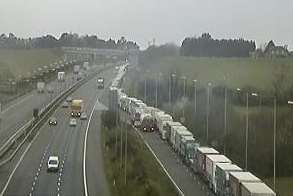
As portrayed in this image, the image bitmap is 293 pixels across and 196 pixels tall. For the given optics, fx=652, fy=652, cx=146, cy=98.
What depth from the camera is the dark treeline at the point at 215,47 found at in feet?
259

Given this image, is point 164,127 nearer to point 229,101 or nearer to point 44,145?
point 229,101

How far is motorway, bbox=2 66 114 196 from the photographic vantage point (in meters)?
28.6

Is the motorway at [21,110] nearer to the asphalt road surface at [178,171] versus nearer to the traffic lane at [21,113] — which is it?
the traffic lane at [21,113]

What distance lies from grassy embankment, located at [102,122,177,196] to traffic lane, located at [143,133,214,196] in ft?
2.04

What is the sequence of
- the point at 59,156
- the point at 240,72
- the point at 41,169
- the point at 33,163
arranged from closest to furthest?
the point at 41,169
the point at 33,163
the point at 59,156
the point at 240,72

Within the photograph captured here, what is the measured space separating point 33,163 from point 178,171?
26.5 feet

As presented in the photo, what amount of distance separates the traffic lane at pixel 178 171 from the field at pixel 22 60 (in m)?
40.7

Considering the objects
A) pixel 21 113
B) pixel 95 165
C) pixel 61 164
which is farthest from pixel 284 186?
pixel 21 113

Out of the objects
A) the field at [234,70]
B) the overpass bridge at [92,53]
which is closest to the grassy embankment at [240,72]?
the field at [234,70]

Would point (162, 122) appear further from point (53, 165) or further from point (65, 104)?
point (65, 104)

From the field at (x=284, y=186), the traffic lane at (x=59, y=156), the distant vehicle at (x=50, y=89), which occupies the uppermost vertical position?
the distant vehicle at (x=50, y=89)

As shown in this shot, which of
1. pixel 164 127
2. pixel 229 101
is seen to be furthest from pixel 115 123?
pixel 229 101

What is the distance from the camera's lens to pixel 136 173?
105ft

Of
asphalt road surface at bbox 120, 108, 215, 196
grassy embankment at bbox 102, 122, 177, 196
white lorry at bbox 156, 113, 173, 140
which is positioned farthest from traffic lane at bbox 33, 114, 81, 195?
white lorry at bbox 156, 113, 173, 140
